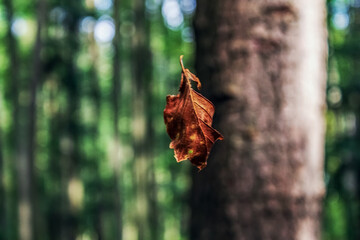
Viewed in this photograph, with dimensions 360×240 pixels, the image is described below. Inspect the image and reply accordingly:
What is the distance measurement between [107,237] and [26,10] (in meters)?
10.4

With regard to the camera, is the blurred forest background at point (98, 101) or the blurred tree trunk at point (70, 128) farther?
the blurred tree trunk at point (70, 128)

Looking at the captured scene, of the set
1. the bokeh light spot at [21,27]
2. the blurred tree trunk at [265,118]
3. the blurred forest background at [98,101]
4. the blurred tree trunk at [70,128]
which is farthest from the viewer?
the bokeh light spot at [21,27]

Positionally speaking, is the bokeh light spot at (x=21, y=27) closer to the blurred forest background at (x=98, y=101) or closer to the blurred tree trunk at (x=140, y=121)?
the blurred forest background at (x=98, y=101)

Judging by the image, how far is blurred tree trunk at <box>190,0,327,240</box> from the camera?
1489 mm

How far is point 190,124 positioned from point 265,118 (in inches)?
40.2

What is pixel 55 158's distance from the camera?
13.8m

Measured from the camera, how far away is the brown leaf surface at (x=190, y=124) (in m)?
0.50

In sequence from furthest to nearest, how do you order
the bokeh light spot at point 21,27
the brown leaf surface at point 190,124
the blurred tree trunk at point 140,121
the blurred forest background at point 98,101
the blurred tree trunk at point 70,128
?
the bokeh light spot at point 21,27, the blurred tree trunk at point 70,128, the blurred tree trunk at point 140,121, the blurred forest background at point 98,101, the brown leaf surface at point 190,124

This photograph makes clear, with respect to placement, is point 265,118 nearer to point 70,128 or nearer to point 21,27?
point 70,128

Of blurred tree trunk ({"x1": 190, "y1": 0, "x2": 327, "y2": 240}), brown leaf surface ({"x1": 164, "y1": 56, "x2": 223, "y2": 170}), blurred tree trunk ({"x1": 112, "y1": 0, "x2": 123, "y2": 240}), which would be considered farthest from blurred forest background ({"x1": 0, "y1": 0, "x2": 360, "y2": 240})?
brown leaf surface ({"x1": 164, "y1": 56, "x2": 223, "y2": 170})

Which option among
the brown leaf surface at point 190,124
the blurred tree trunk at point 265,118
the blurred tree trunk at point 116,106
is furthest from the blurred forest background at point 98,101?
the brown leaf surface at point 190,124

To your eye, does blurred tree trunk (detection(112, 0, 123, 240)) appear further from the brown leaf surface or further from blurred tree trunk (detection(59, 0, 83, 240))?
the brown leaf surface

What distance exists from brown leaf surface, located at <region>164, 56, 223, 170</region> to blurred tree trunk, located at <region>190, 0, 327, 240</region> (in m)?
1.00

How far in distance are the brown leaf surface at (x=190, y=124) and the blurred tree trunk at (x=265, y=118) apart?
3.29 ft
